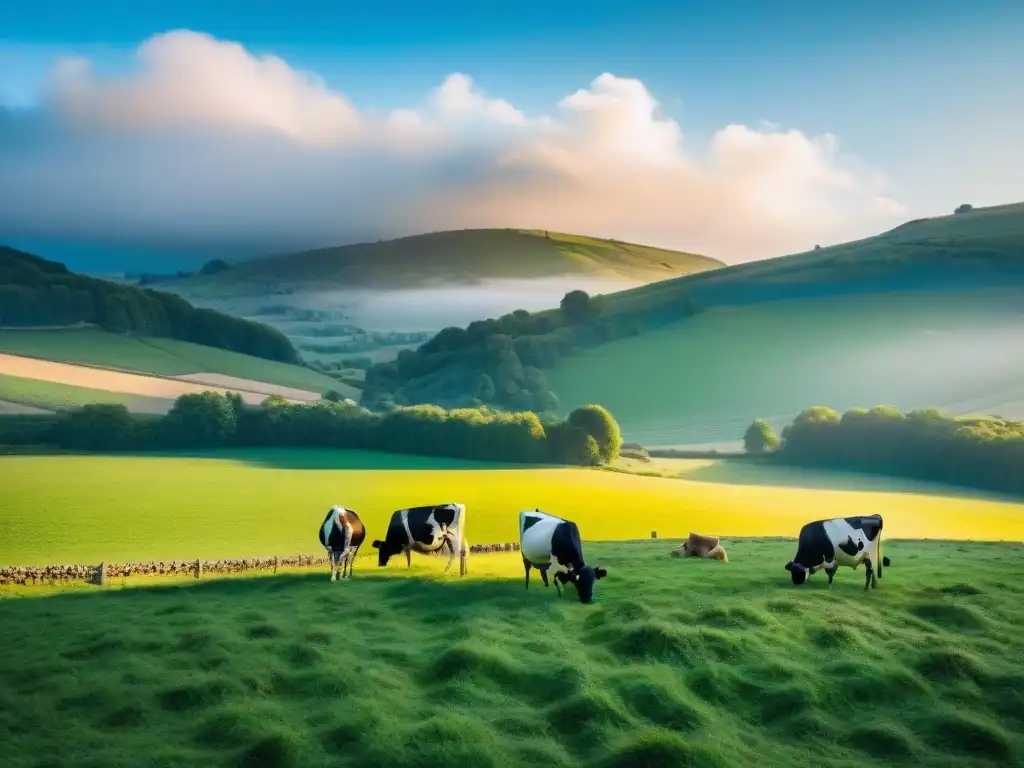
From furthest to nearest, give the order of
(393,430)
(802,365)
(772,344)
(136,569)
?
(772,344) → (802,365) → (393,430) → (136,569)

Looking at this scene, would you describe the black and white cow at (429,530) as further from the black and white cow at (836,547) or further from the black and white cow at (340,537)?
the black and white cow at (836,547)

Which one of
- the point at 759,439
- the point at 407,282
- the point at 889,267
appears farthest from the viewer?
the point at 407,282

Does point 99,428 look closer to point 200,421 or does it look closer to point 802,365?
point 200,421

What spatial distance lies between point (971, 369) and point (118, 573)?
90.4 m

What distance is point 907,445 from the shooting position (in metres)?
62.3

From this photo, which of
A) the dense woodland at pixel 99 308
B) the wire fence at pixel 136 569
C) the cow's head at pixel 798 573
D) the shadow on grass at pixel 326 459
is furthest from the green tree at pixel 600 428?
the dense woodland at pixel 99 308

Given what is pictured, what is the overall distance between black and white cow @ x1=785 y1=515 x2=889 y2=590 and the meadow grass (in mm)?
736

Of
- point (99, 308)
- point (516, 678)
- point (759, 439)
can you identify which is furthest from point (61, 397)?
point (516, 678)

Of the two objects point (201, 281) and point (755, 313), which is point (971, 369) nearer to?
point (755, 313)

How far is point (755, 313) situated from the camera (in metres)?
111

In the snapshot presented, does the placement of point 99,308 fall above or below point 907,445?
above

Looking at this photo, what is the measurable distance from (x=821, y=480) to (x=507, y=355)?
44.3 metres

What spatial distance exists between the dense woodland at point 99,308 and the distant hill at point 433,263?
41.7 meters

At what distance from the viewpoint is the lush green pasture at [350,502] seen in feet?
107
